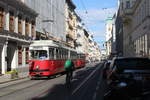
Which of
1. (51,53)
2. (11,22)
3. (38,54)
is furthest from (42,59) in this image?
(11,22)

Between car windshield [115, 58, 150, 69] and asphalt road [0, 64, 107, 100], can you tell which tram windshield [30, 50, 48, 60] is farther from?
car windshield [115, 58, 150, 69]

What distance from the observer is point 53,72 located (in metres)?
27.9

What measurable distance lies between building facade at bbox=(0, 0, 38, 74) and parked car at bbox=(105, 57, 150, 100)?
76.8ft

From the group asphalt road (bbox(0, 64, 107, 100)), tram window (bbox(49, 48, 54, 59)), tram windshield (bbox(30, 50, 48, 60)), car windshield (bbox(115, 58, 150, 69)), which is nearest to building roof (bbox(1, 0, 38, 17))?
tram windshield (bbox(30, 50, 48, 60))

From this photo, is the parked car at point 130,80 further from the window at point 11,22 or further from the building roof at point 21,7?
the window at point 11,22

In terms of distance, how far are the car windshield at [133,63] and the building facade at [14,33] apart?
23066 mm

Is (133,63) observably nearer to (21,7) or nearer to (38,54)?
(38,54)

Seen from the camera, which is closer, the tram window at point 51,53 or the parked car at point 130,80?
the parked car at point 130,80

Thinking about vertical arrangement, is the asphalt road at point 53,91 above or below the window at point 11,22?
below

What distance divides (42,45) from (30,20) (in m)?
17.2

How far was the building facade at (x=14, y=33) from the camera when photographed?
1328 inches

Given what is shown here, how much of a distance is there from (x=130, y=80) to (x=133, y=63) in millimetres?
1303

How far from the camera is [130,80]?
32.4ft

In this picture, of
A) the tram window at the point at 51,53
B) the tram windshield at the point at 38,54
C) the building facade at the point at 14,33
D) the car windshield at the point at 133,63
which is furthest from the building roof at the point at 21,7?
the car windshield at the point at 133,63
